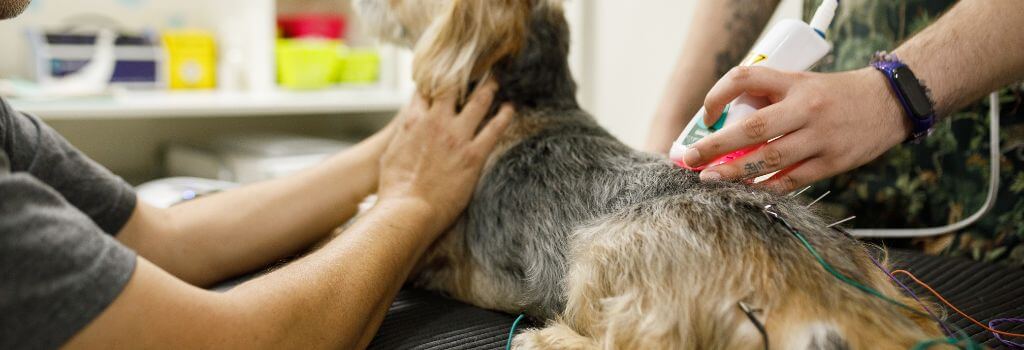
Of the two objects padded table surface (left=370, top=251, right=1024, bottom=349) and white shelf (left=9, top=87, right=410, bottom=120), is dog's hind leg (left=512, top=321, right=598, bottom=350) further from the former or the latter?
white shelf (left=9, top=87, right=410, bottom=120)

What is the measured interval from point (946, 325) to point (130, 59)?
252 cm

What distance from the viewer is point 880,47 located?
1416 mm

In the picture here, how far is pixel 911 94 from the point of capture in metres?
0.90

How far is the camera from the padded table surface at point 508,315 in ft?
3.01

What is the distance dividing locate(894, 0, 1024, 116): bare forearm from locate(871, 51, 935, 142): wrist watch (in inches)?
0.9

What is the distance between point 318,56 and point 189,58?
462 millimetres

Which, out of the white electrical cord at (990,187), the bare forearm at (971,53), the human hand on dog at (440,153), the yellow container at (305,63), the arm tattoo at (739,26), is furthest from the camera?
the yellow container at (305,63)

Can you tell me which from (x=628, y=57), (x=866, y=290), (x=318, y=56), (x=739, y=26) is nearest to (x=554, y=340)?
(x=866, y=290)

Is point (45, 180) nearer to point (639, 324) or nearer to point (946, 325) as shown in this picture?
point (639, 324)

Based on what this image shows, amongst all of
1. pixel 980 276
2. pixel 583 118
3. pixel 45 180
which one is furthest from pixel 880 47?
pixel 45 180

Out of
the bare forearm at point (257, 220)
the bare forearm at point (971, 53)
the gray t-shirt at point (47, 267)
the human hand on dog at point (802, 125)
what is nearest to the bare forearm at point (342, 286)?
the gray t-shirt at point (47, 267)

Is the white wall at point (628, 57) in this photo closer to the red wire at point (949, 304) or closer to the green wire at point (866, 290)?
the red wire at point (949, 304)

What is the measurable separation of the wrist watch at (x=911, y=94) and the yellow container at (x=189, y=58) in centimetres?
236

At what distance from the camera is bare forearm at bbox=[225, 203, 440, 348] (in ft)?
2.47
